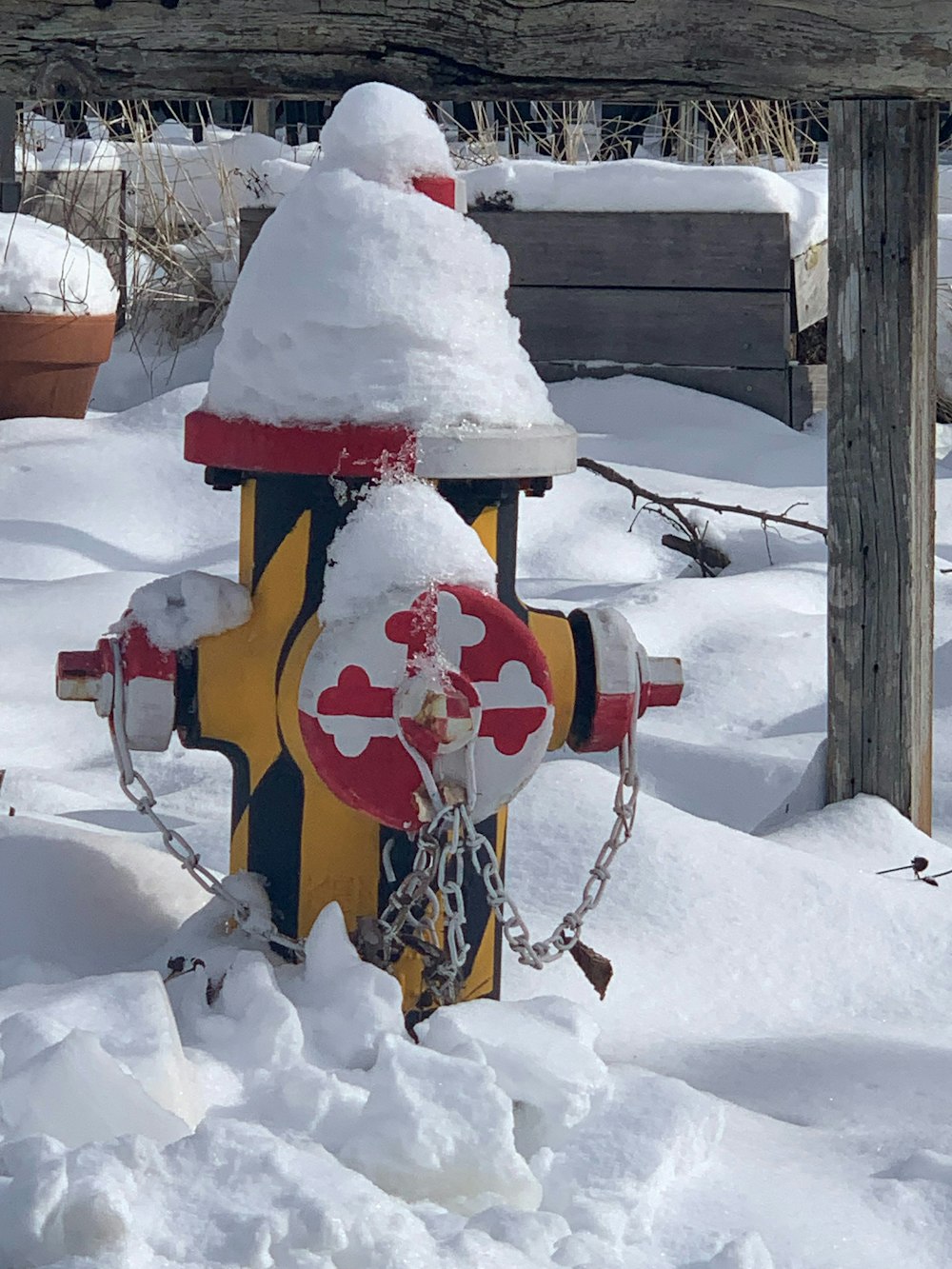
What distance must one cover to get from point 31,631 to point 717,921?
6.07 feet

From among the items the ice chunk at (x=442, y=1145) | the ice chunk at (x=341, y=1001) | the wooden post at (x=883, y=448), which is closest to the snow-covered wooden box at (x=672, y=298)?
the wooden post at (x=883, y=448)

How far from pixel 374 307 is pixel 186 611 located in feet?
1.14

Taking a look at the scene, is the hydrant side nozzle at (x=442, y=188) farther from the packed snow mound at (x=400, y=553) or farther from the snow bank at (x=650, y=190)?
the snow bank at (x=650, y=190)

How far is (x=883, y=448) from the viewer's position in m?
2.26

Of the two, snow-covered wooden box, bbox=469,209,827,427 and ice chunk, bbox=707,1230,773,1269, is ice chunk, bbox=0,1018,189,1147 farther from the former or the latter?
snow-covered wooden box, bbox=469,209,827,427

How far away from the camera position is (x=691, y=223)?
507 cm

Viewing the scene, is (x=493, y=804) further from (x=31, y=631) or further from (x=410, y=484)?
(x=31, y=631)

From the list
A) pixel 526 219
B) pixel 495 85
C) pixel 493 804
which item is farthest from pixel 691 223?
pixel 493 804

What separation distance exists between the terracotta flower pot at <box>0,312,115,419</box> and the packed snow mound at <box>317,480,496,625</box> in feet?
12.8

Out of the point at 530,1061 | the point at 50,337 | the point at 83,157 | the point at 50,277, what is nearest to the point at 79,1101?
the point at 530,1061

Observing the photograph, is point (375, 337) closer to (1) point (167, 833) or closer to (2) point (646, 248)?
(1) point (167, 833)

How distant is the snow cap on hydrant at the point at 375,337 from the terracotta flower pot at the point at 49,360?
3.76m

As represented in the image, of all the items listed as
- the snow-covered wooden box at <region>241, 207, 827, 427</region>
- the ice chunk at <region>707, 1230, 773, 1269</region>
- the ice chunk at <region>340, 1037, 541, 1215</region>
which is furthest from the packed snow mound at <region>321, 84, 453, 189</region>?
the snow-covered wooden box at <region>241, 207, 827, 427</region>

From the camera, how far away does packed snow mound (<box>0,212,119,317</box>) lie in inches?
201
